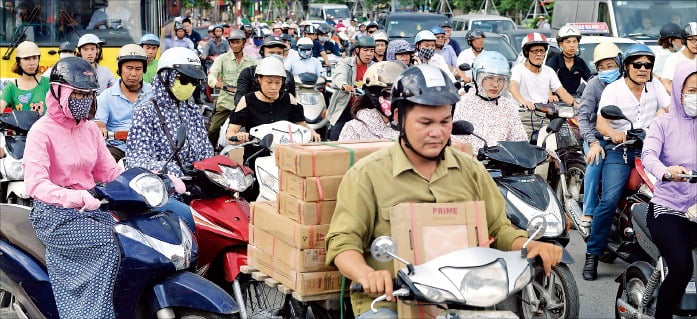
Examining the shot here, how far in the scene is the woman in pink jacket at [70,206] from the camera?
542cm

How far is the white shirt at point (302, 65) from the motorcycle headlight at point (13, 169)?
7425 millimetres

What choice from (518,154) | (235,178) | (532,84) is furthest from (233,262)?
(532,84)

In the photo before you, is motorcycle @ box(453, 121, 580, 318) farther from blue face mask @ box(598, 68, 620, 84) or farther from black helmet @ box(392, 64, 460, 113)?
black helmet @ box(392, 64, 460, 113)

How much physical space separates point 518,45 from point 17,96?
15.1 metres

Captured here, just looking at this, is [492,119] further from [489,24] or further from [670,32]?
[489,24]

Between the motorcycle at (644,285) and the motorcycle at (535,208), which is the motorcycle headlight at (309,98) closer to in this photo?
the motorcycle at (535,208)

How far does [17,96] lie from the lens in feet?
33.3

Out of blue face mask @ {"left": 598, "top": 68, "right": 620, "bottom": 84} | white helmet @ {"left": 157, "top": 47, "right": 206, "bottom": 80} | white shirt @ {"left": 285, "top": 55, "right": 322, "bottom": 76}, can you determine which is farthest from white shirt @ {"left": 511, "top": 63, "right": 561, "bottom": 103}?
white shirt @ {"left": 285, "top": 55, "right": 322, "bottom": 76}

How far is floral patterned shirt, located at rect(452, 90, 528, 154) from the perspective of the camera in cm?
763

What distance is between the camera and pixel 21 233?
18.9ft

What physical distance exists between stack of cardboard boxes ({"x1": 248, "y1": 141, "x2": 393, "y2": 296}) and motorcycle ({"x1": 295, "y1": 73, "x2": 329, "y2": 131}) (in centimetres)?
888

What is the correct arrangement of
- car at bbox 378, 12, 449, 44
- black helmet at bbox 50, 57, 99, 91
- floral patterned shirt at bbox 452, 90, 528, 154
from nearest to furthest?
A: black helmet at bbox 50, 57, 99, 91 < floral patterned shirt at bbox 452, 90, 528, 154 < car at bbox 378, 12, 449, 44

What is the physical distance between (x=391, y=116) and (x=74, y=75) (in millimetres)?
1707

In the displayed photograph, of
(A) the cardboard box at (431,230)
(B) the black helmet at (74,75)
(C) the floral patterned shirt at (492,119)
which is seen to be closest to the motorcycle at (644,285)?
(C) the floral patterned shirt at (492,119)
